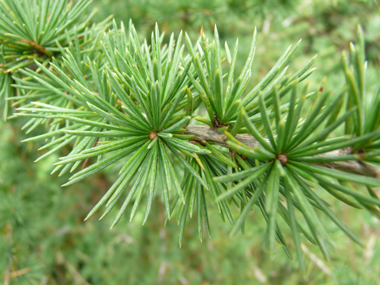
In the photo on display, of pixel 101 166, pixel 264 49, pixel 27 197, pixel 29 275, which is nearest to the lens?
pixel 101 166

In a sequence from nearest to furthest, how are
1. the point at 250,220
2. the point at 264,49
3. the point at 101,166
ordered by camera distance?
the point at 101,166
the point at 250,220
the point at 264,49

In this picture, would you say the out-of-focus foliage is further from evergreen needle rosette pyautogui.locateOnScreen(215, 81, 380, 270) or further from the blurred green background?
evergreen needle rosette pyautogui.locateOnScreen(215, 81, 380, 270)

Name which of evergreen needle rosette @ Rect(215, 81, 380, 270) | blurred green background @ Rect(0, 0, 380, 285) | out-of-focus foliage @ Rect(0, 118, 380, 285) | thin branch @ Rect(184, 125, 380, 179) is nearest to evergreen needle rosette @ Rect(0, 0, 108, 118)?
thin branch @ Rect(184, 125, 380, 179)

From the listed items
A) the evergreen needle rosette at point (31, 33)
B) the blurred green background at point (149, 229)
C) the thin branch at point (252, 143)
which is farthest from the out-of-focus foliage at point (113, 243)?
the thin branch at point (252, 143)

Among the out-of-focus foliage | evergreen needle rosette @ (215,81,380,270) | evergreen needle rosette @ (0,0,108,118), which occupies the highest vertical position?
evergreen needle rosette @ (0,0,108,118)

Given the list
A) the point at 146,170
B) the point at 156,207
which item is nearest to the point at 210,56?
the point at 146,170

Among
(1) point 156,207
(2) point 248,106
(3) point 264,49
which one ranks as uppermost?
(3) point 264,49

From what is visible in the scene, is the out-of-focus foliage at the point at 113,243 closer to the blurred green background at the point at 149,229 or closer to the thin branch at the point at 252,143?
the blurred green background at the point at 149,229

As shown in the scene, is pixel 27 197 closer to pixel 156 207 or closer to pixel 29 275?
pixel 29 275
